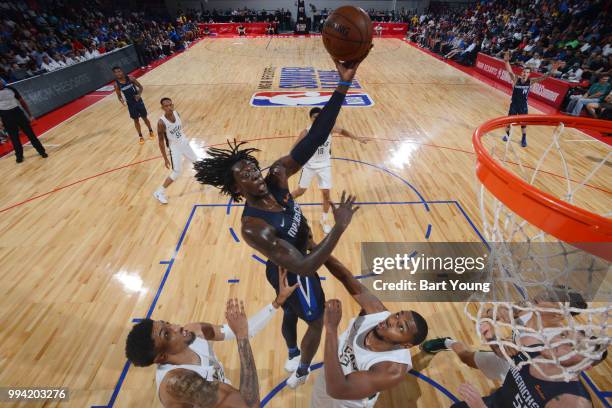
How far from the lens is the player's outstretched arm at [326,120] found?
217 cm

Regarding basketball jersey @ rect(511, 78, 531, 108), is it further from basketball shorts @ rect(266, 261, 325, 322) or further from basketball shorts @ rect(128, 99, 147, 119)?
basketball shorts @ rect(128, 99, 147, 119)

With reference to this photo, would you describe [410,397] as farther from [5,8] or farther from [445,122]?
[5,8]

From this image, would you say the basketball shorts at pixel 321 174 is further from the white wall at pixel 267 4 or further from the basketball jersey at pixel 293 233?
the white wall at pixel 267 4

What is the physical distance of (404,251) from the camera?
15.1ft

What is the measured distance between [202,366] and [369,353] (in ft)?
3.50

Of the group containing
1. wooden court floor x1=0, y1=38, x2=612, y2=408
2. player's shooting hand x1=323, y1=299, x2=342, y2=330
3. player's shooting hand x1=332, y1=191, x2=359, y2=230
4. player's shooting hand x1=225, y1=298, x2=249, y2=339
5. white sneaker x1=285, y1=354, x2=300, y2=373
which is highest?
player's shooting hand x1=332, y1=191, x2=359, y2=230

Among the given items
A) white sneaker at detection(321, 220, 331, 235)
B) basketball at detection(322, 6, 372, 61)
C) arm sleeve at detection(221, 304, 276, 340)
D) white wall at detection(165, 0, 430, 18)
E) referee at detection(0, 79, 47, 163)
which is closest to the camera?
basketball at detection(322, 6, 372, 61)

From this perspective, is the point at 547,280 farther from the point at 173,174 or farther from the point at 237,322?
the point at 173,174

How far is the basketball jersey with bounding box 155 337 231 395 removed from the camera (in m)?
1.99

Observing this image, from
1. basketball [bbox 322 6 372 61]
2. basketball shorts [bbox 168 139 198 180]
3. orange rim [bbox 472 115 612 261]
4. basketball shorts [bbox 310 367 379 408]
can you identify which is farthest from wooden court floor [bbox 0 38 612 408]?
basketball [bbox 322 6 372 61]

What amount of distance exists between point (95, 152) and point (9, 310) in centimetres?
468

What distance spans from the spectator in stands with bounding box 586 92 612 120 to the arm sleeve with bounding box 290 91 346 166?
953 cm

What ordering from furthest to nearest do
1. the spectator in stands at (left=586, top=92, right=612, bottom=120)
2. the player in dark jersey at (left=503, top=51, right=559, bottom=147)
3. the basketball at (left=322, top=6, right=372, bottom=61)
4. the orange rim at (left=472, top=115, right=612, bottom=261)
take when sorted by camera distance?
the spectator in stands at (left=586, top=92, right=612, bottom=120) < the player in dark jersey at (left=503, top=51, right=559, bottom=147) < the basketball at (left=322, top=6, right=372, bottom=61) < the orange rim at (left=472, top=115, right=612, bottom=261)

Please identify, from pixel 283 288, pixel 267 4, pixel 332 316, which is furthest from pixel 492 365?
pixel 267 4
